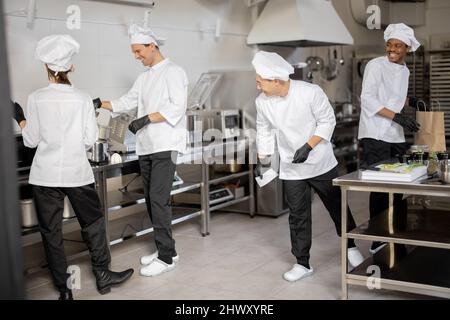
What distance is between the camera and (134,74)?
178 inches

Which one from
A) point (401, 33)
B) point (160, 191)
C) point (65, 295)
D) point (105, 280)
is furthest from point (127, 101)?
point (401, 33)

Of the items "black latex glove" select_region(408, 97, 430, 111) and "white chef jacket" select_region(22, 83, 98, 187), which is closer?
"white chef jacket" select_region(22, 83, 98, 187)

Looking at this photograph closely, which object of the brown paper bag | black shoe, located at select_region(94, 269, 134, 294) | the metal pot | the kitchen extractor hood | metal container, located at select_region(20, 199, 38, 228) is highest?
the kitchen extractor hood

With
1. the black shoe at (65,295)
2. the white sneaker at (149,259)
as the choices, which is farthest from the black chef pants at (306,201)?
the black shoe at (65,295)

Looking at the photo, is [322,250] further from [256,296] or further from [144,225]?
[144,225]

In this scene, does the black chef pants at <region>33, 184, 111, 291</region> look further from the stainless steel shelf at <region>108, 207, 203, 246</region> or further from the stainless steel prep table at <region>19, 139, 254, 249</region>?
the stainless steel shelf at <region>108, 207, 203, 246</region>

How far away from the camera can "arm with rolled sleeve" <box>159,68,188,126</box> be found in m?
3.42

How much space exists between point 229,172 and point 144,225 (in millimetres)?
1171

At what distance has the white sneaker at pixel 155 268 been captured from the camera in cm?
350

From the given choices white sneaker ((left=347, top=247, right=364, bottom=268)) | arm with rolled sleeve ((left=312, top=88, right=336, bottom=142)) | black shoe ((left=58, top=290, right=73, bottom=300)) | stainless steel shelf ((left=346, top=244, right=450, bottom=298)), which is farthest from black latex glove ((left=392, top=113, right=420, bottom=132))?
black shoe ((left=58, top=290, right=73, bottom=300))

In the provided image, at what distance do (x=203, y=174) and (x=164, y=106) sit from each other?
3.41 ft

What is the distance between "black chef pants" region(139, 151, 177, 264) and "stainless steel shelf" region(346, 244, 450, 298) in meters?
1.21

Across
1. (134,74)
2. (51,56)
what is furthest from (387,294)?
(134,74)

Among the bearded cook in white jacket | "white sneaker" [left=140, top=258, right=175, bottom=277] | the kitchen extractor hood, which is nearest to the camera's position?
the bearded cook in white jacket
